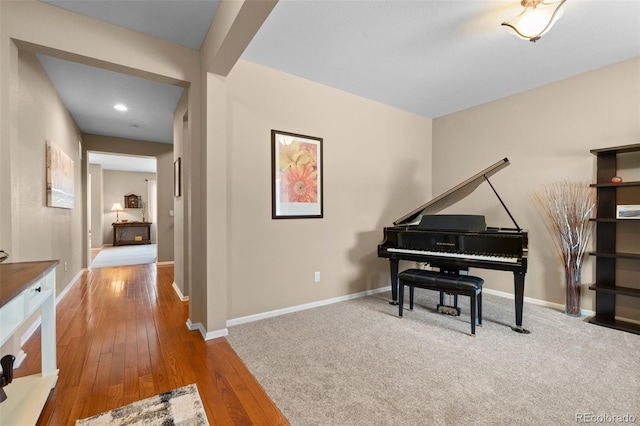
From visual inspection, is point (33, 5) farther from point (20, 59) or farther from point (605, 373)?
point (605, 373)

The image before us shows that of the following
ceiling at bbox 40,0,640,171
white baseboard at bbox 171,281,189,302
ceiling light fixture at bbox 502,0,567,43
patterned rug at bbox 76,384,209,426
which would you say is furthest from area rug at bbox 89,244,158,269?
ceiling light fixture at bbox 502,0,567,43

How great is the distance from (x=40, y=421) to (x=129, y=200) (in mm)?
9578

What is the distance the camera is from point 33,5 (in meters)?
2.06

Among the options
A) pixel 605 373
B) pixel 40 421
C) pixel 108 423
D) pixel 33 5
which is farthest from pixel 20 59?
pixel 605 373

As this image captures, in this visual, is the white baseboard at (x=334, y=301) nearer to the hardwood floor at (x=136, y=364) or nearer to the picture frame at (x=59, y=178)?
the hardwood floor at (x=136, y=364)

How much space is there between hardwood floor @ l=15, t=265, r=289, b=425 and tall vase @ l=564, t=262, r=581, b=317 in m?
3.30

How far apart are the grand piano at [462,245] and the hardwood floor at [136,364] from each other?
207cm

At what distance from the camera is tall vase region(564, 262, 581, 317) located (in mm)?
3055

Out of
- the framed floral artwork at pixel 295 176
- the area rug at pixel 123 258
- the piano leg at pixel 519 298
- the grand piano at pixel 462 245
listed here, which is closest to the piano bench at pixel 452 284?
the grand piano at pixel 462 245

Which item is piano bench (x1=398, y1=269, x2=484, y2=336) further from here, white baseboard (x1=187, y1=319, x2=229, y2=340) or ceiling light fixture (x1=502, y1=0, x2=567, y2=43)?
ceiling light fixture (x1=502, y1=0, x2=567, y2=43)

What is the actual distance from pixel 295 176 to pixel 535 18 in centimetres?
239

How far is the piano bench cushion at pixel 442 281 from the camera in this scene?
262cm

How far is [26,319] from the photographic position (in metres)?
1.40

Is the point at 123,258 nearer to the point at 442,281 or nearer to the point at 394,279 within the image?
the point at 394,279
